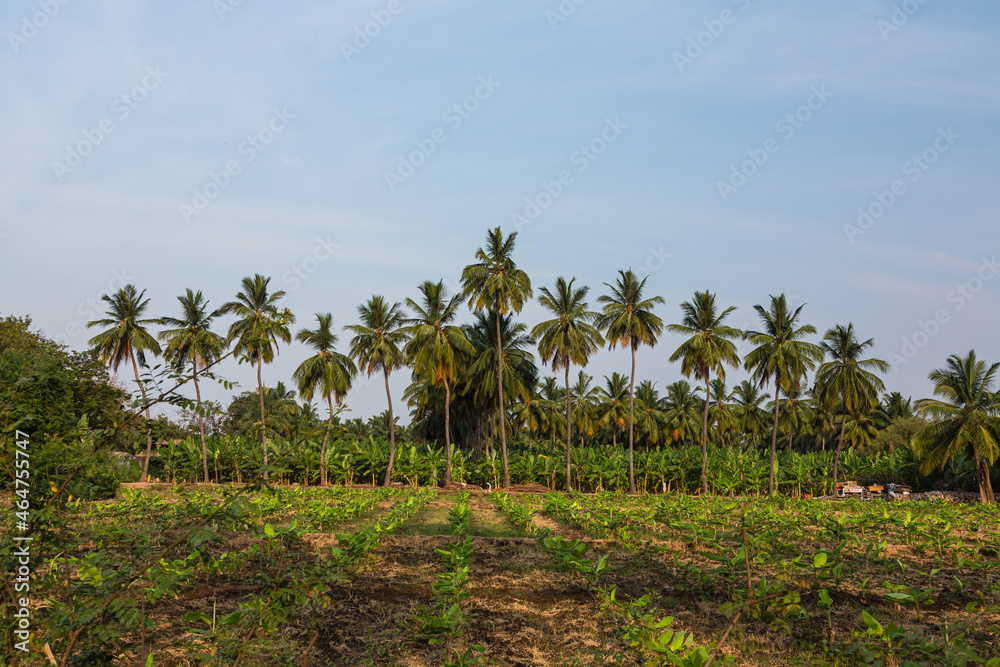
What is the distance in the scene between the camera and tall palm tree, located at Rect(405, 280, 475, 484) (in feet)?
111

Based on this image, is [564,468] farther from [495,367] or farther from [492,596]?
[492,596]

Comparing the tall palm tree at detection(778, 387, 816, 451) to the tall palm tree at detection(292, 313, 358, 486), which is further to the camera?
the tall palm tree at detection(778, 387, 816, 451)

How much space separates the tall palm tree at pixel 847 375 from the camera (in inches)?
1483

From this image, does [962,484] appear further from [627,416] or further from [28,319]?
[28,319]

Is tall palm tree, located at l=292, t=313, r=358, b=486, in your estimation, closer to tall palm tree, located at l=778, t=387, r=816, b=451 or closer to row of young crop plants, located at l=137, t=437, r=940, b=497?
row of young crop plants, located at l=137, t=437, r=940, b=497

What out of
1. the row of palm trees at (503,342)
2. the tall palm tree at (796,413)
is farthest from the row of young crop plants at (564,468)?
the tall palm tree at (796,413)

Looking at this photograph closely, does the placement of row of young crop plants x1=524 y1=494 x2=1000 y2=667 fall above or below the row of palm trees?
below

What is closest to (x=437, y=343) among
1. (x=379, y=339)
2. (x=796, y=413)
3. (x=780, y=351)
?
(x=379, y=339)

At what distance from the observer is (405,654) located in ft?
20.3

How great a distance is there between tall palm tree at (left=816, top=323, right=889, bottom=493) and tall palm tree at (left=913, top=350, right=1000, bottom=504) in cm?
604

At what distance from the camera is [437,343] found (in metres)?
33.9

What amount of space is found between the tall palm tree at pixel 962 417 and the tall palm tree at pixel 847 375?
604 centimetres

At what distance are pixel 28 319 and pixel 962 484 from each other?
55.2 metres

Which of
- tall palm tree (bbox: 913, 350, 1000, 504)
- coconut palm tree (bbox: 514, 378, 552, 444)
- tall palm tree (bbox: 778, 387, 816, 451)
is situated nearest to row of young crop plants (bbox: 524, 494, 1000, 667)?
tall palm tree (bbox: 913, 350, 1000, 504)
